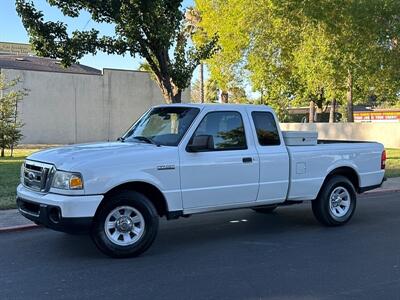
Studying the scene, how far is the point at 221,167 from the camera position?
7.55 metres

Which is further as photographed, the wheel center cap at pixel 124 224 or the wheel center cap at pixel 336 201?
the wheel center cap at pixel 336 201

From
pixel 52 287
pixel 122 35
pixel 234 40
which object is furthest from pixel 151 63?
pixel 234 40

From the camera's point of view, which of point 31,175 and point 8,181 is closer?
point 31,175

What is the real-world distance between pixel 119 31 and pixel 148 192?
10.3 meters

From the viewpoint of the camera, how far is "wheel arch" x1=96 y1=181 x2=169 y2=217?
683 cm

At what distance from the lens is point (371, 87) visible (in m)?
29.1

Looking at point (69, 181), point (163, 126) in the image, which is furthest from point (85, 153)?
point (163, 126)

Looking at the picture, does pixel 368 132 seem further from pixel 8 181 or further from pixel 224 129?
pixel 224 129

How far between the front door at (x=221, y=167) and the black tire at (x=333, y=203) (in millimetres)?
1482

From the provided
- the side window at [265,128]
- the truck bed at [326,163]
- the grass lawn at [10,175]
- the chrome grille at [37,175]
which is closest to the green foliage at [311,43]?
the grass lawn at [10,175]

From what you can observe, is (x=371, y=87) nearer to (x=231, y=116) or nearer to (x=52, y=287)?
(x=231, y=116)

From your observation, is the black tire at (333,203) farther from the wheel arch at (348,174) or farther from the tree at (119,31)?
the tree at (119,31)

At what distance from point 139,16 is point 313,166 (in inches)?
362

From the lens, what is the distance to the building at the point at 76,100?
37.7 meters
